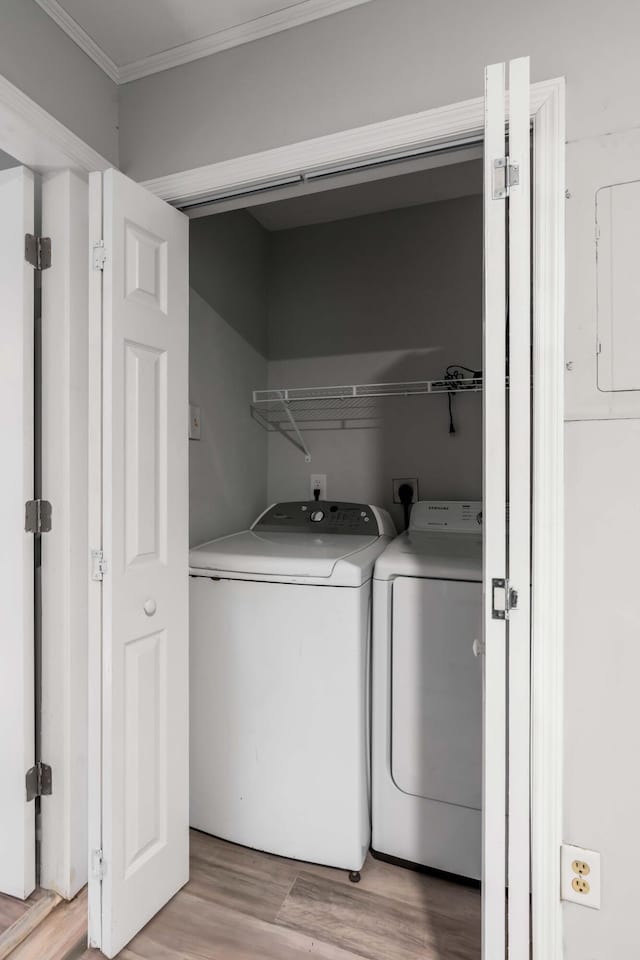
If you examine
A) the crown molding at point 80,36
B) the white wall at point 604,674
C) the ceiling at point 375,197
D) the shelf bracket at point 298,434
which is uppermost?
the ceiling at point 375,197

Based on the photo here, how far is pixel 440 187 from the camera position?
235 cm

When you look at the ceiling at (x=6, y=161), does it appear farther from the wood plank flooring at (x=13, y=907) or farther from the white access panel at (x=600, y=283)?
the wood plank flooring at (x=13, y=907)

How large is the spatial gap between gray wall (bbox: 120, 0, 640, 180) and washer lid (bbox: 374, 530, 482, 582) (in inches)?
44.9

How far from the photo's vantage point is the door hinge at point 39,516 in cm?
150

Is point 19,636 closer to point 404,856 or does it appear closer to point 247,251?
point 404,856

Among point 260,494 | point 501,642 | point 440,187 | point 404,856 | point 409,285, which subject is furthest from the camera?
point 260,494

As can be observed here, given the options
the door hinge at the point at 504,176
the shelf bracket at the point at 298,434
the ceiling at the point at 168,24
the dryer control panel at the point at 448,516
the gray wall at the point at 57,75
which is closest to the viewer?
the door hinge at the point at 504,176

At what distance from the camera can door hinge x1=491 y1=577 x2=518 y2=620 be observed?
3.27 feet

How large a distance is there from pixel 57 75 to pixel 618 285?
153cm

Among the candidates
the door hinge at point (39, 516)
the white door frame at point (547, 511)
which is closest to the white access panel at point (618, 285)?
the white door frame at point (547, 511)

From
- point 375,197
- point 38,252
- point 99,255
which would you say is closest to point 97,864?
point 99,255

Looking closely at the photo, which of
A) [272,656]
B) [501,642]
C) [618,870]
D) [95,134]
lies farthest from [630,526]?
[95,134]

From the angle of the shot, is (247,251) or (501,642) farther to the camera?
(247,251)

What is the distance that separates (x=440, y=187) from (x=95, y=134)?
1487mm
